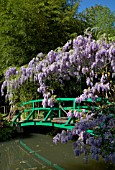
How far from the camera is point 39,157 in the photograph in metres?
6.09

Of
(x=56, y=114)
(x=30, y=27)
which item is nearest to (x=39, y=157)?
(x=56, y=114)

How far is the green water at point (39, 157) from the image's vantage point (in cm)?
533

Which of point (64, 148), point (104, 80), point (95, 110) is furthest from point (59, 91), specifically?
point (95, 110)

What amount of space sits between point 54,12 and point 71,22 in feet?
2.32

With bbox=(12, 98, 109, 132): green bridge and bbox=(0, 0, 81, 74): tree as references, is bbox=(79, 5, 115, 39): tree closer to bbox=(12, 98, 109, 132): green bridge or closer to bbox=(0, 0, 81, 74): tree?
bbox=(0, 0, 81, 74): tree

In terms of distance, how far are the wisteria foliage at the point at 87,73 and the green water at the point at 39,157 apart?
0.95 m

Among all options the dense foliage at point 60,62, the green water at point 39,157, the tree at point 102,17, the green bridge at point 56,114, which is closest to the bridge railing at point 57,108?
the green bridge at point 56,114

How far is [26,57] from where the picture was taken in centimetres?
923

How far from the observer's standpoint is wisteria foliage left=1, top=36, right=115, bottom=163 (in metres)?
4.08

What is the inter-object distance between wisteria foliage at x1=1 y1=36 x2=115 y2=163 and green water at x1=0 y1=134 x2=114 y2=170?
949 mm

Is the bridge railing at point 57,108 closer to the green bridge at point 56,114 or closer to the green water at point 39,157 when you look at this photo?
the green bridge at point 56,114

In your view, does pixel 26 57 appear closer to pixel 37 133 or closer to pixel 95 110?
pixel 37 133

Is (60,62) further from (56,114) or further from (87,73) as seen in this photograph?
(56,114)

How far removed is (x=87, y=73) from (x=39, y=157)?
1.89m
